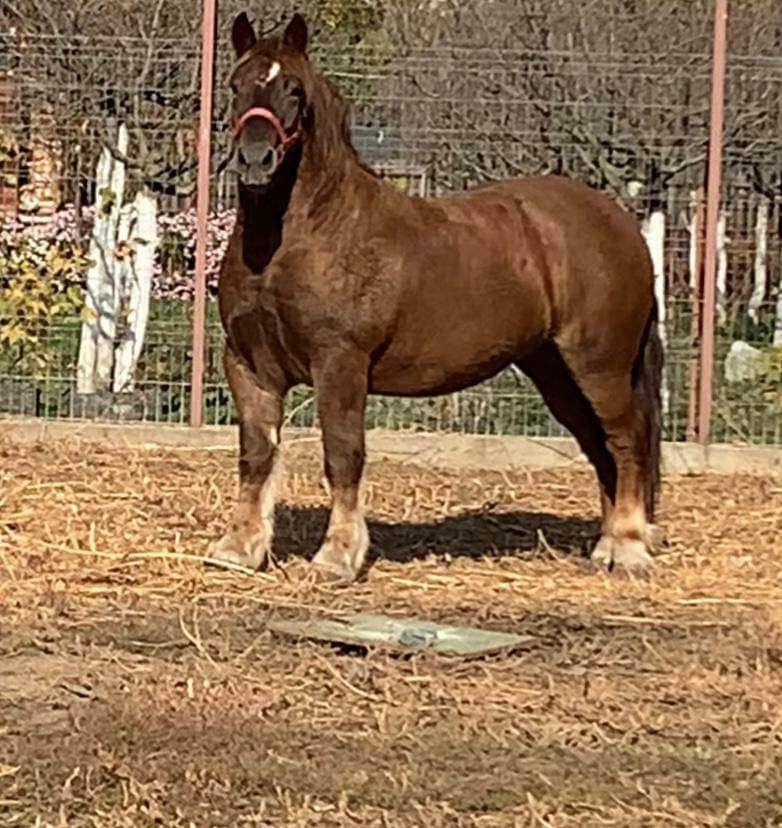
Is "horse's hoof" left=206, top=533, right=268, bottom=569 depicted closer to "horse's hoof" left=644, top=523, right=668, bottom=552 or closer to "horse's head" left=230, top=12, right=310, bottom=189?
"horse's head" left=230, top=12, right=310, bottom=189

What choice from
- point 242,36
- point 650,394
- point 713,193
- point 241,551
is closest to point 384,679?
point 241,551

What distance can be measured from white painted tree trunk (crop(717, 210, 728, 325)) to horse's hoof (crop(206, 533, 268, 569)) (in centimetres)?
517

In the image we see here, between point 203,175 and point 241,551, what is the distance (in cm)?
482

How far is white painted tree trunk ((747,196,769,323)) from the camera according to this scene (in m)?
12.9

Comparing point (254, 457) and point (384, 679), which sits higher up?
point (254, 457)

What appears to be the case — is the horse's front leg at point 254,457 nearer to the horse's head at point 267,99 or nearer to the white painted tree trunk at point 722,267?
the horse's head at point 267,99

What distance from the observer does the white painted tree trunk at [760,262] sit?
508 inches

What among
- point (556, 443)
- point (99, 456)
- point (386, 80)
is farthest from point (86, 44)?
point (556, 443)

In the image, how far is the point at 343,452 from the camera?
8414 mm

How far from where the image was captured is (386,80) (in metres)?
13.0

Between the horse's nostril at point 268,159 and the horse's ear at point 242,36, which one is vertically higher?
the horse's ear at point 242,36

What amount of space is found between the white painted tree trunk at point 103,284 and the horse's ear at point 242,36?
4829 mm

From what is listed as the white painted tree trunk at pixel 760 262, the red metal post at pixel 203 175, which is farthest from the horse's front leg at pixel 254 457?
the white painted tree trunk at pixel 760 262

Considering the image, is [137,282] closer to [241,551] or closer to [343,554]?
[241,551]
